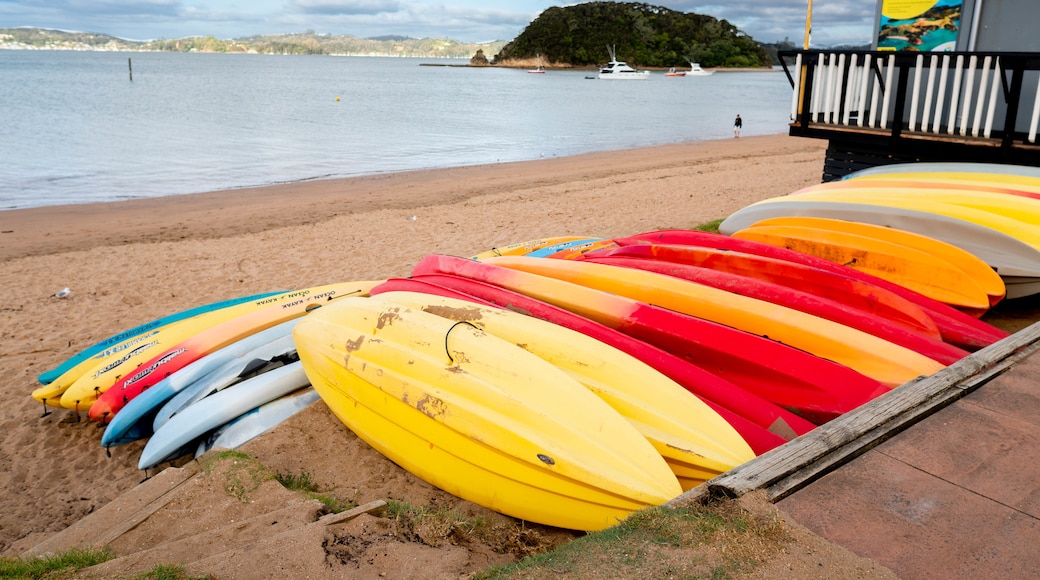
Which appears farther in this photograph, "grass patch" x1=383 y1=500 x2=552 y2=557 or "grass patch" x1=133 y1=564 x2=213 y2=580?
"grass patch" x1=383 y1=500 x2=552 y2=557

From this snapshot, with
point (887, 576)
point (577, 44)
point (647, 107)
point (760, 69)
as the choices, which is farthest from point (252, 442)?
point (760, 69)

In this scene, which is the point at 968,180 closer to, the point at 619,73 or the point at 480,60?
the point at 619,73

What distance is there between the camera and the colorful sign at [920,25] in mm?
7621

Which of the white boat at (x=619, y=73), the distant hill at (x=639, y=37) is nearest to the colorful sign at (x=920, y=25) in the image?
the white boat at (x=619, y=73)

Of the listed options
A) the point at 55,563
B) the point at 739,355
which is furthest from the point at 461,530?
the point at 739,355

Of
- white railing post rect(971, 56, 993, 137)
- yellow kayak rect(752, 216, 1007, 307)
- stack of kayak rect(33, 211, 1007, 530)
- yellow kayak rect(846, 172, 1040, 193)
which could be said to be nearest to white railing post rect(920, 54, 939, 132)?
white railing post rect(971, 56, 993, 137)

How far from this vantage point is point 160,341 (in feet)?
17.5

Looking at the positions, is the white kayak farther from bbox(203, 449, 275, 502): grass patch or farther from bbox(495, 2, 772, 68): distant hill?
bbox(495, 2, 772, 68): distant hill

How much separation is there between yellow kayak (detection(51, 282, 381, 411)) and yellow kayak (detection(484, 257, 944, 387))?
6.52 feet

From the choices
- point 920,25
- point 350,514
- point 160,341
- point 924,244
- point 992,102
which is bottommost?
point 160,341

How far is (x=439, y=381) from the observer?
324 cm

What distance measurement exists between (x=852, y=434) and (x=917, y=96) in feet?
19.3

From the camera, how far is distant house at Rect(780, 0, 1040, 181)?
666 cm

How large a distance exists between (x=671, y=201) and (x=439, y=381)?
947 cm
